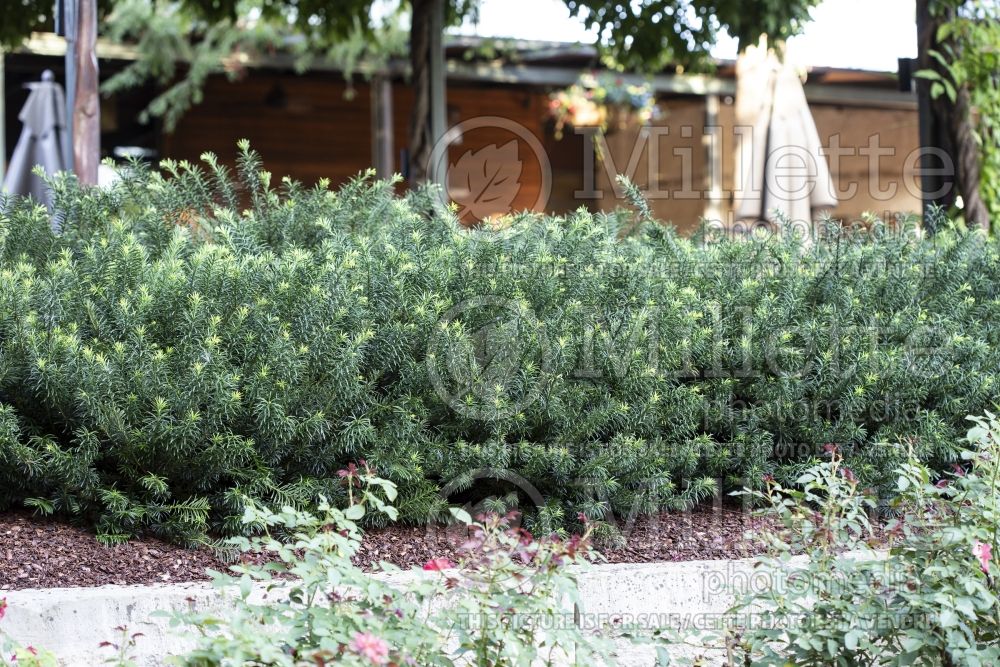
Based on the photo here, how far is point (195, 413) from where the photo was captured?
101 inches

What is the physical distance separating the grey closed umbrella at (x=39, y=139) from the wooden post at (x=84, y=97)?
89.5 inches

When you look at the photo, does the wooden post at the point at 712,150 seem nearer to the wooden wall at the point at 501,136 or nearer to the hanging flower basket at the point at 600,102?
the wooden wall at the point at 501,136

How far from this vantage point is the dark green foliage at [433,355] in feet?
8.71

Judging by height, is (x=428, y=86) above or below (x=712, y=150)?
above

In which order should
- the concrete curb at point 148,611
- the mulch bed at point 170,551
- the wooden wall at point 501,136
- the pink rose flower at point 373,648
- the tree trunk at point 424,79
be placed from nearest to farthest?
the pink rose flower at point 373,648, the concrete curb at point 148,611, the mulch bed at point 170,551, the tree trunk at point 424,79, the wooden wall at point 501,136

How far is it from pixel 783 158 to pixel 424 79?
2355 millimetres

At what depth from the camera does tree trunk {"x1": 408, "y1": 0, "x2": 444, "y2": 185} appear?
643 cm

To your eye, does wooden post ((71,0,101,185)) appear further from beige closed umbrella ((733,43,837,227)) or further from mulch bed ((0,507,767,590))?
beige closed umbrella ((733,43,837,227))

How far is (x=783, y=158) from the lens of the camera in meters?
6.80

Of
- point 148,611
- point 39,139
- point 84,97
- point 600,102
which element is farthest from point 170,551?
point 600,102

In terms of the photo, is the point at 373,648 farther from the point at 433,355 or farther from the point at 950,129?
the point at 950,129

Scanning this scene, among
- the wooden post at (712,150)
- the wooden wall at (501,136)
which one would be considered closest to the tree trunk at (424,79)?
the wooden wall at (501,136)

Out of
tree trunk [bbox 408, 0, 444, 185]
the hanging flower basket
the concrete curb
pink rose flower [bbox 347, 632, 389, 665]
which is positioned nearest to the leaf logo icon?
tree trunk [bbox 408, 0, 444, 185]

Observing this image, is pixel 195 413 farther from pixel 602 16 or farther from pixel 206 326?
Answer: pixel 602 16
